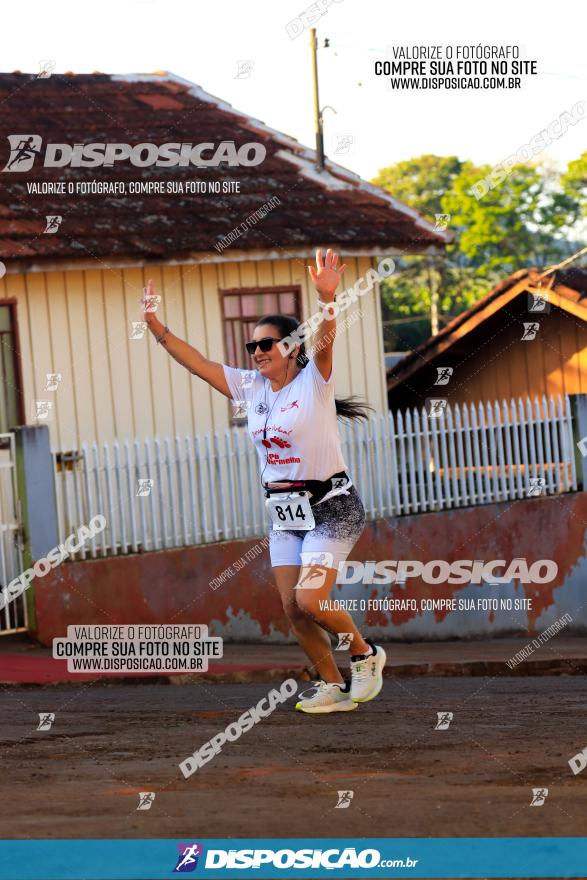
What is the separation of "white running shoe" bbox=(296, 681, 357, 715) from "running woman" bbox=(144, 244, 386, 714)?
0.25 metres

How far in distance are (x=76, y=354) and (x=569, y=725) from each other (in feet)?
29.0

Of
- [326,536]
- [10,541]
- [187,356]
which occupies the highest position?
[187,356]

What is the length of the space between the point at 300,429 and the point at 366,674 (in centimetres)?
151

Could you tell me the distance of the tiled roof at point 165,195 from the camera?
1481 centimetres

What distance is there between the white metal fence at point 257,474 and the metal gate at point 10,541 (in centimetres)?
44

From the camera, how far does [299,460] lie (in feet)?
23.5

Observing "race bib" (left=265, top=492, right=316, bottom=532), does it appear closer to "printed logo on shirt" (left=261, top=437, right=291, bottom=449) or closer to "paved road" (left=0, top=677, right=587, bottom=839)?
"printed logo on shirt" (left=261, top=437, right=291, bottom=449)

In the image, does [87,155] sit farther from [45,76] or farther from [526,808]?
[526,808]

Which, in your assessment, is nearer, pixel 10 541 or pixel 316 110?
pixel 10 541

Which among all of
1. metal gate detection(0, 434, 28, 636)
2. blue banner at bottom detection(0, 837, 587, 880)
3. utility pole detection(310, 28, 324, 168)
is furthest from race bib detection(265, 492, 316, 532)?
utility pole detection(310, 28, 324, 168)

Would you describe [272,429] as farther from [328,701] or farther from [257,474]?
[257,474]

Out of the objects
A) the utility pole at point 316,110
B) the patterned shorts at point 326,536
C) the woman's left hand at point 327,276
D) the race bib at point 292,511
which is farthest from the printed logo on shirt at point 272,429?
the utility pole at point 316,110

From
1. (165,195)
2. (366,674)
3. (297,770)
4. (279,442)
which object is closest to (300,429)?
(279,442)

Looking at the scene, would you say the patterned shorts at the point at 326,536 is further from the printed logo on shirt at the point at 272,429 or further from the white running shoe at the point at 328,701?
the white running shoe at the point at 328,701
